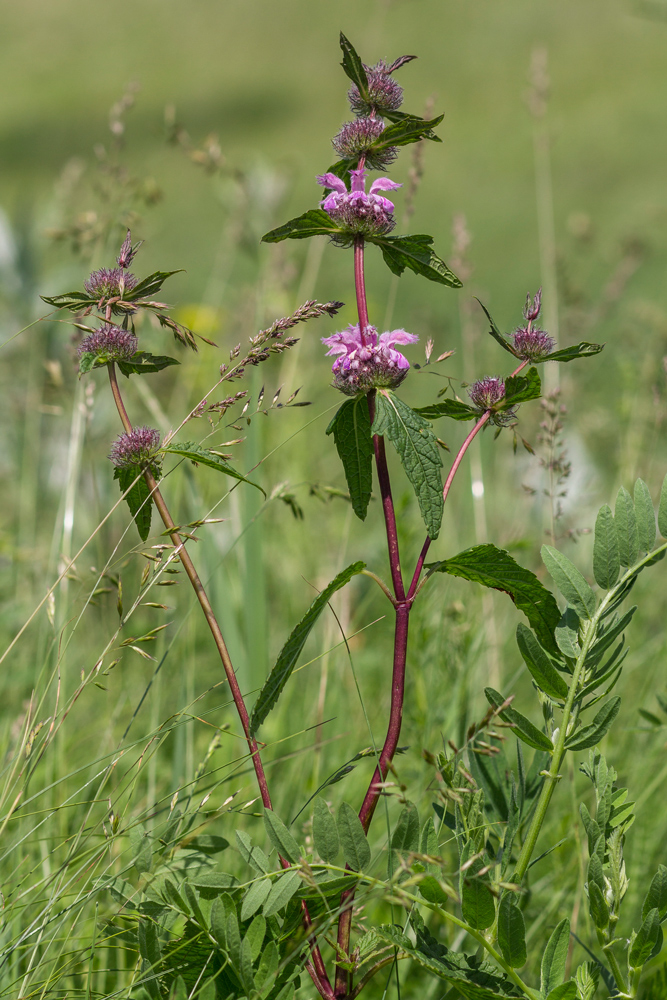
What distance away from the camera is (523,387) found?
0.66 m

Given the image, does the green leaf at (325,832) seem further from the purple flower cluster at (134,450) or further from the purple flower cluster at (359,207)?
the purple flower cluster at (359,207)

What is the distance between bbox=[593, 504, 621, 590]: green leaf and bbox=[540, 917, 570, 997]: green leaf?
28cm

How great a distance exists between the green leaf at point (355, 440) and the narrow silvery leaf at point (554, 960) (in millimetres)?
368

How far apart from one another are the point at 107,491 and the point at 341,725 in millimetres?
1097

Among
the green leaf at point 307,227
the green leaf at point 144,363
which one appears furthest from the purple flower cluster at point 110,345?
the green leaf at point 307,227

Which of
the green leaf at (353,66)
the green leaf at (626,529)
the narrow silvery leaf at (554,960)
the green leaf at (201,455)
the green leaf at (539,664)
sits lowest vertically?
the narrow silvery leaf at (554,960)

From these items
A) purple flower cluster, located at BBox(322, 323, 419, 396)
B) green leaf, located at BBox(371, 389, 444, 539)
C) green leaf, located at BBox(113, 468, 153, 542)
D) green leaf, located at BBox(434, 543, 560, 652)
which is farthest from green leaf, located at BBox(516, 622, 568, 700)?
green leaf, located at BBox(113, 468, 153, 542)

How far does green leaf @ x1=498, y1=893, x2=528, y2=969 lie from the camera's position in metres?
0.63

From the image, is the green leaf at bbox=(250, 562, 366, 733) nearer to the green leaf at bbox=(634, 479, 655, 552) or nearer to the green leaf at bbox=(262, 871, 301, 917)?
the green leaf at bbox=(262, 871, 301, 917)

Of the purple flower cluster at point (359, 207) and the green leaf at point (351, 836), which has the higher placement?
the purple flower cluster at point (359, 207)

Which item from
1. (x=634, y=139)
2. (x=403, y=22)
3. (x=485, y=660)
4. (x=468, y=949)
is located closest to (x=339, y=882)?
A: (x=468, y=949)

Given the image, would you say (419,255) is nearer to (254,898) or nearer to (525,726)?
(525,726)

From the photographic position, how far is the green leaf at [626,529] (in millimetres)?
739

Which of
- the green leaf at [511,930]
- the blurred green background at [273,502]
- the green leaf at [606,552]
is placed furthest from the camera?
the blurred green background at [273,502]
